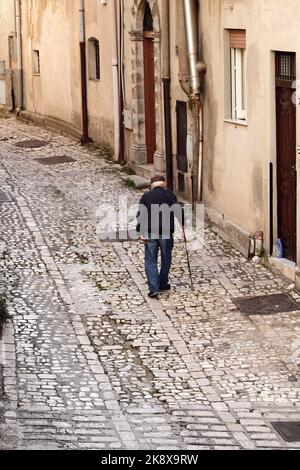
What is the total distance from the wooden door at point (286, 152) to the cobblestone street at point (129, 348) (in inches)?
21.3

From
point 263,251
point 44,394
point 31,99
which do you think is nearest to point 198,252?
point 263,251

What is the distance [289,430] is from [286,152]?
5.11 metres

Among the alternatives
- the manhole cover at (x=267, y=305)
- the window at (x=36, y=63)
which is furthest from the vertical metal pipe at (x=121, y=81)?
the manhole cover at (x=267, y=305)

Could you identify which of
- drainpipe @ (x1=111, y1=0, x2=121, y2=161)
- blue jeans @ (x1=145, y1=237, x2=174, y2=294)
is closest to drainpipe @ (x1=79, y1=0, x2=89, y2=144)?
drainpipe @ (x1=111, y1=0, x2=121, y2=161)

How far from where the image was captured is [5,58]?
3084 cm

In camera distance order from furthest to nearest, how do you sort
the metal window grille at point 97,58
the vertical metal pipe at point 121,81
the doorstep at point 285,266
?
the metal window grille at point 97,58 < the vertical metal pipe at point 121,81 < the doorstep at point 285,266

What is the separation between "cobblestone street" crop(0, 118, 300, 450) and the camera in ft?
33.1

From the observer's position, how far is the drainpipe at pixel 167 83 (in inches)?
739

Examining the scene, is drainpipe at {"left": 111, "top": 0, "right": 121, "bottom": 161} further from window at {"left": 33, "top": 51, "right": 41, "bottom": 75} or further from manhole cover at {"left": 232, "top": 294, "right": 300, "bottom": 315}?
manhole cover at {"left": 232, "top": 294, "right": 300, "bottom": 315}

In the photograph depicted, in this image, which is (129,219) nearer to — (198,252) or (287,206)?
(198,252)

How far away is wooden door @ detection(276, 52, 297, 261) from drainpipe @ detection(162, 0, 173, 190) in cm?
458

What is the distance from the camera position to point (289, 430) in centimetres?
1012

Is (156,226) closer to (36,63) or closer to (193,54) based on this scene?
(193,54)

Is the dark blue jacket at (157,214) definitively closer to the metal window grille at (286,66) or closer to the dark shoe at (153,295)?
the dark shoe at (153,295)
